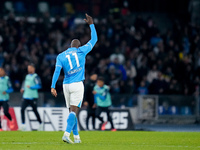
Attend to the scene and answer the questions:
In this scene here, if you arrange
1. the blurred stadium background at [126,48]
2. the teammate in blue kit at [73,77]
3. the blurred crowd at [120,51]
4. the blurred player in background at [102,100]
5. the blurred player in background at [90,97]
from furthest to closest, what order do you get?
the blurred crowd at [120,51] → the blurred stadium background at [126,48] → the blurred player in background at [102,100] → the blurred player in background at [90,97] → the teammate in blue kit at [73,77]

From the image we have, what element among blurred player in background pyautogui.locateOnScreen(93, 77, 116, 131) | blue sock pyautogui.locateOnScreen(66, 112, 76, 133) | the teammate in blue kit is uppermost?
the teammate in blue kit

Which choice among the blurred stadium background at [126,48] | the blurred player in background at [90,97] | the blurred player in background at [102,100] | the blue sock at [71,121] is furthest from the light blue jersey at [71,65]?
the blurred stadium background at [126,48]

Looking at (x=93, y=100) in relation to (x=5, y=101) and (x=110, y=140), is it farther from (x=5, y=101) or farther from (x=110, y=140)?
(x=110, y=140)

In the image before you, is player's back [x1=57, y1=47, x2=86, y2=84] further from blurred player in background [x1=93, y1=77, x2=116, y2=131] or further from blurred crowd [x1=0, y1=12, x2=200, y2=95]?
blurred crowd [x1=0, y1=12, x2=200, y2=95]

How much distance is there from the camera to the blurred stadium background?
A: 23.5 metres

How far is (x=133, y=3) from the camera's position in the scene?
30.8 m

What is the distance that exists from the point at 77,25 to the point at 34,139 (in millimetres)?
15137

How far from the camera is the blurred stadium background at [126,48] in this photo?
23.5 m

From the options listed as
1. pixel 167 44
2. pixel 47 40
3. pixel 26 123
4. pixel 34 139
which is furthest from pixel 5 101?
pixel 167 44

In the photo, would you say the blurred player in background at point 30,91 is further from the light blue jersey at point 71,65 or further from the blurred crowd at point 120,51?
the light blue jersey at point 71,65

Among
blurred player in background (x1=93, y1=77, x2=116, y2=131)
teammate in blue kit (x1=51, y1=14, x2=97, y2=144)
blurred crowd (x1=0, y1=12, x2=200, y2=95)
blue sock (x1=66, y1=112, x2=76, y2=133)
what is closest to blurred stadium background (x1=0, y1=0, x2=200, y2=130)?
blurred crowd (x1=0, y1=12, x2=200, y2=95)

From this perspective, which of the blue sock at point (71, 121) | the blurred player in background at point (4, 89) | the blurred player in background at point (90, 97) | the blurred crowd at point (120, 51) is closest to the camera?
the blue sock at point (71, 121)

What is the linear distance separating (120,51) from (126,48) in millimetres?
414

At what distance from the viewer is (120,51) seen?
26.6 m
